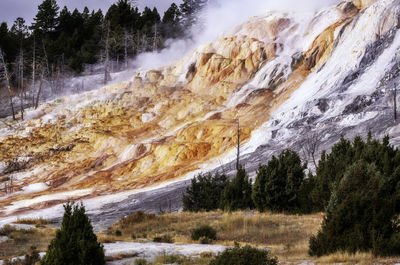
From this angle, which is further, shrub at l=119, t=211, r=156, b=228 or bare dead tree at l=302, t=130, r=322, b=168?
bare dead tree at l=302, t=130, r=322, b=168

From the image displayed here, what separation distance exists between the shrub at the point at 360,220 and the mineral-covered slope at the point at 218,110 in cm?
2062

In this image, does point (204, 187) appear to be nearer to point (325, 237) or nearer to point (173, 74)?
point (325, 237)

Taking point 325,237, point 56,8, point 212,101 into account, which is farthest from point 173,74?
point 325,237

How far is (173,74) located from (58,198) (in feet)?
98.6

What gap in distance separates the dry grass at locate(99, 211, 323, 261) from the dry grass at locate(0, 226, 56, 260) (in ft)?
7.49

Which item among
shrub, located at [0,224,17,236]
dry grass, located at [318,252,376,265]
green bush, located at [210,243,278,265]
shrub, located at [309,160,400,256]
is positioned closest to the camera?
green bush, located at [210,243,278,265]

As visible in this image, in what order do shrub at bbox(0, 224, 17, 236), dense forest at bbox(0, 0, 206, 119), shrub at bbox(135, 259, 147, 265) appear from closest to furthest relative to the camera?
shrub at bbox(135, 259, 147, 265)
shrub at bbox(0, 224, 17, 236)
dense forest at bbox(0, 0, 206, 119)

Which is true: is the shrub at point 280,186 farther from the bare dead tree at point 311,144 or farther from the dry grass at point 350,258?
the dry grass at point 350,258

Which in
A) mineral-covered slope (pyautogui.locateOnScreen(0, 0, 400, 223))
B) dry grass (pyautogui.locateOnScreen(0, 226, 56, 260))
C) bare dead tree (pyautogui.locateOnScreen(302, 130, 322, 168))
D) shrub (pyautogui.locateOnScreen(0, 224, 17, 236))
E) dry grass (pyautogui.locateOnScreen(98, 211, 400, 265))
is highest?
mineral-covered slope (pyautogui.locateOnScreen(0, 0, 400, 223))

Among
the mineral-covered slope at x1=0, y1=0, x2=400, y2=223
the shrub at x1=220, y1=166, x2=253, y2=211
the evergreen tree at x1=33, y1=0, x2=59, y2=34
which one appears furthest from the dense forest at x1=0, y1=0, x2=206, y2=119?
Answer: the shrub at x1=220, y1=166, x2=253, y2=211

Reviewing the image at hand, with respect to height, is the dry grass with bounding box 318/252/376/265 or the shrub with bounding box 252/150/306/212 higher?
the shrub with bounding box 252/150/306/212

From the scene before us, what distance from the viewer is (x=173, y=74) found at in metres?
59.6

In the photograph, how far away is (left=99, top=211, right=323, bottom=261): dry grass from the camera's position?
12.5 m

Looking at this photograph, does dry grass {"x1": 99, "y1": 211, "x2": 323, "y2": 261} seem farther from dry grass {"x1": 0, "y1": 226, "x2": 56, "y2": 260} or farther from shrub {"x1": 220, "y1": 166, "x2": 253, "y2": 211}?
dry grass {"x1": 0, "y1": 226, "x2": 56, "y2": 260}
